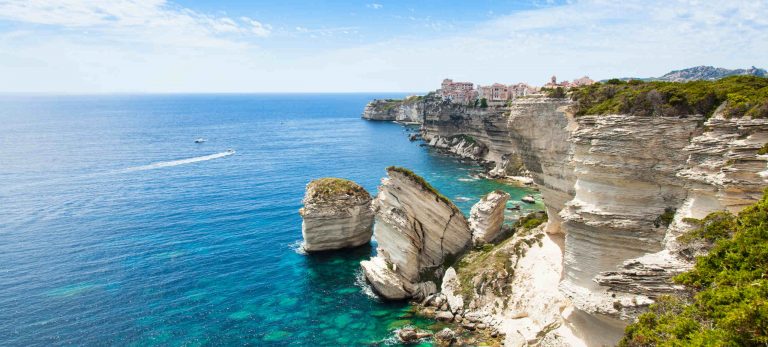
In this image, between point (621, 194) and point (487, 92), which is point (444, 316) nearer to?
point (621, 194)

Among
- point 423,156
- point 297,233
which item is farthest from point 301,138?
point 297,233

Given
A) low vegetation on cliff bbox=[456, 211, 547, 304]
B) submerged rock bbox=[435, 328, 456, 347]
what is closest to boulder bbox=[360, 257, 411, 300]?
low vegetation on cliff bbox=[456, 211, 547, 304]

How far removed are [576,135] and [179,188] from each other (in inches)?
2611

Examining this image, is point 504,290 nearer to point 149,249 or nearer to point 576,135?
point 576,135

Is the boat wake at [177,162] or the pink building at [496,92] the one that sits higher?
the pink building at [496,92]

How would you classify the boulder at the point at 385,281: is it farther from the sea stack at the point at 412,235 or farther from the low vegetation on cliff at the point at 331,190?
the low vegetation on cliff at the point at 331,190

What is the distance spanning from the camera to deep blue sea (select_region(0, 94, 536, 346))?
35750 millimetres

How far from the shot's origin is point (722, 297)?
16562 millimetres

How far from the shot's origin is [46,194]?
7025cm

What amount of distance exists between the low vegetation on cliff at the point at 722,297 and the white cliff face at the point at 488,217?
2267cm

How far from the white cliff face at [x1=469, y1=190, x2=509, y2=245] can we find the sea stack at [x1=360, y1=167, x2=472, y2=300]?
1746mm

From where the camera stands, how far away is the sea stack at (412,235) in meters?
41.5

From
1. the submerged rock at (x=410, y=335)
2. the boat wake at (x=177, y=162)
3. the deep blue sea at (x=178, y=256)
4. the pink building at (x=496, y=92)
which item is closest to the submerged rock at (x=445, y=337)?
the submerged rock at (x=410, y=335)

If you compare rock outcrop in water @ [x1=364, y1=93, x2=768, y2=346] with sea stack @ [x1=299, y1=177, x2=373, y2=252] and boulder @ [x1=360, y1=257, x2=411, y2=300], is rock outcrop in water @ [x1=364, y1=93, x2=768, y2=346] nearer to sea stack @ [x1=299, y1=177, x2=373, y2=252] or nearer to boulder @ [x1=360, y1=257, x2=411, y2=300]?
boulder @ [x1=360, y1=257, x2=411, y2=300]
